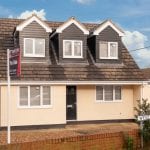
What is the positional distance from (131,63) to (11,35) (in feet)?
27.2

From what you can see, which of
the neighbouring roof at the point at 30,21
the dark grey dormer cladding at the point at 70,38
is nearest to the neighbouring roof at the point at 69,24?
the dark grey dormer cladding at the point at 70,38

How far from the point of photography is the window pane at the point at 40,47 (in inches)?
1045

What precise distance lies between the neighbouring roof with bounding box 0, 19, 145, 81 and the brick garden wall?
8.77 metres

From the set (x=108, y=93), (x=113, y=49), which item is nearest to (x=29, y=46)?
(x=113, y=49)

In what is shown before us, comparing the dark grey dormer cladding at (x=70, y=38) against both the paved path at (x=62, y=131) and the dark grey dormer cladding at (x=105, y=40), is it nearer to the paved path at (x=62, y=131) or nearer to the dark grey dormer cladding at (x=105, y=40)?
the dark grey dormer cladding at (x=105, y=40)

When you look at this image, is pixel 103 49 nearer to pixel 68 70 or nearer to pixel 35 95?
pixel 68 70

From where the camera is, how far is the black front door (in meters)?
27.7

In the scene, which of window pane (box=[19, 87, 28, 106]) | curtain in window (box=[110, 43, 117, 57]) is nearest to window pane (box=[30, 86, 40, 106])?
window pane (box=[19, 87, 28, 106])

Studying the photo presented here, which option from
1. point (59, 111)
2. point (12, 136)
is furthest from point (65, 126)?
point (12, 136)

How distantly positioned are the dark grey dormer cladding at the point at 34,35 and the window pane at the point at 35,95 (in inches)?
72.2

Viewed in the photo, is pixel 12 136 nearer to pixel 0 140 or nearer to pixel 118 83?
pixel 0 140

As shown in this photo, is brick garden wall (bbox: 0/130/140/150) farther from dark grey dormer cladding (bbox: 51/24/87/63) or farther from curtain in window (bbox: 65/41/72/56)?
curtain in window (bbox: 65/41/72/56)

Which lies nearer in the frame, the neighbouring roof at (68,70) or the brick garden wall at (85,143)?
the brick garden wall at (85,143)

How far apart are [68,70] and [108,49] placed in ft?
11.3
